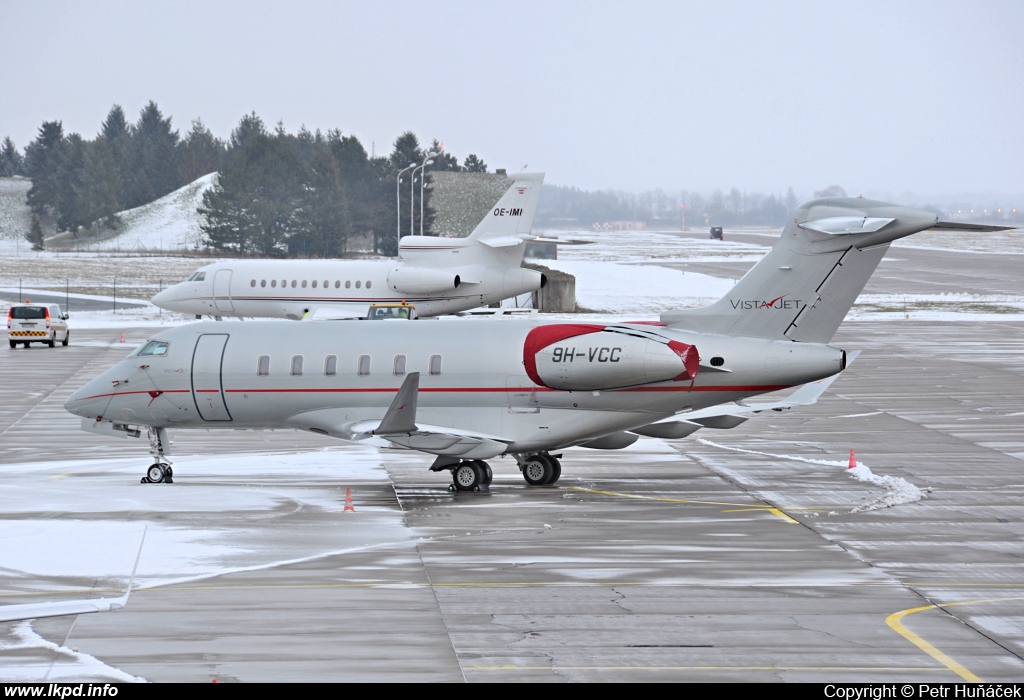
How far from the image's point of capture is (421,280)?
51.0 metres

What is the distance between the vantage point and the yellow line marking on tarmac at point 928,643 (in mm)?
12516

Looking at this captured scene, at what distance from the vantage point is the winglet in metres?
21.3

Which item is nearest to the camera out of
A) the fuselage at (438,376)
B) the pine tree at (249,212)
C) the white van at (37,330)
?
the fuselage at (438,376)

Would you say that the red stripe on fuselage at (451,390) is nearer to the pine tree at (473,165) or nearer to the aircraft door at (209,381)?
the aircraft door at (209,381)

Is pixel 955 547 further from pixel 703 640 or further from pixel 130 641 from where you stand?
pixel 130 641

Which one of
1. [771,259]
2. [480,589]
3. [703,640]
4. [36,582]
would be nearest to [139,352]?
[36,582]

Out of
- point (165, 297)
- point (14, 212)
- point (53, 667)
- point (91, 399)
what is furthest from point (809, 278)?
point (14, 212)

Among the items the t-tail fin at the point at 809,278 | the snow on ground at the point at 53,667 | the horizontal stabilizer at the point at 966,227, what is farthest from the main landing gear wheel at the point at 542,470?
A: the snow on ground at the point at 53,667

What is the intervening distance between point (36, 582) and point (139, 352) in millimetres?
8975

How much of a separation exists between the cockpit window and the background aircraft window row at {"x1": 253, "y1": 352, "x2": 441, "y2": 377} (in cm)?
219

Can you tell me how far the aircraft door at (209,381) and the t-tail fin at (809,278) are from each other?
9.90 metres

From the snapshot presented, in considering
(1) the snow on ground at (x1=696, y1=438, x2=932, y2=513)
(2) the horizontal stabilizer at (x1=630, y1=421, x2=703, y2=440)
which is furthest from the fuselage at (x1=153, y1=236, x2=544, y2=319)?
(2) the horizontal stabilizer at (x1=630, y1=421, x2=703, y2=440)

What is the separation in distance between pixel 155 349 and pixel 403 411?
20.4 feet

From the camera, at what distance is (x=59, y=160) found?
173 meters
